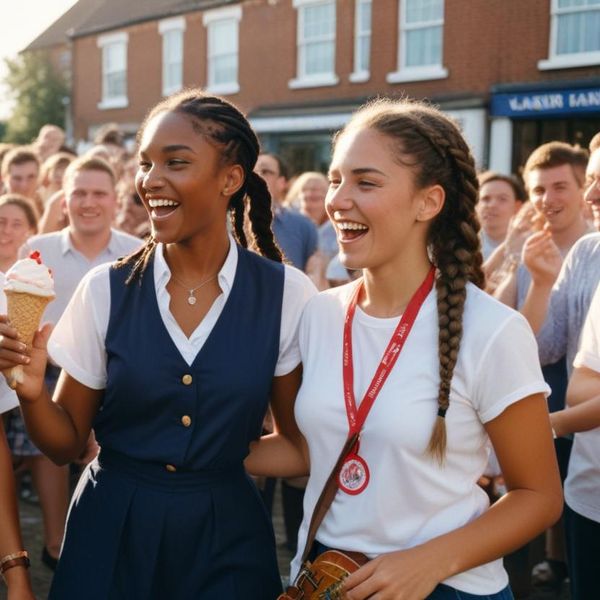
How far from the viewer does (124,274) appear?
Answer: 8.29 ft

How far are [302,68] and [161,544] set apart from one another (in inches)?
752

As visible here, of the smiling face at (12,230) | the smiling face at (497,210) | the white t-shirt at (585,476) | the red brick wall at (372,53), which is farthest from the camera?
the red brick wall at (372,53)

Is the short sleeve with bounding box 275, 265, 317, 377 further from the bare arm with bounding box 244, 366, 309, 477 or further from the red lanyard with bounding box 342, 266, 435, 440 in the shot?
the red lanyard with bounding box 342, 266, 435, 440

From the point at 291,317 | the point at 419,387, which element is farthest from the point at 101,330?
the point at 419,387

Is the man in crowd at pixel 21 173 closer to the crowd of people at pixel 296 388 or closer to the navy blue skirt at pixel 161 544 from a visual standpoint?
the crowd of people at pixel 296 388

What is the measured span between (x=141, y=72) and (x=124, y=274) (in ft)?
78.5

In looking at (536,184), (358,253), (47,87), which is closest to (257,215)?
(358,253)

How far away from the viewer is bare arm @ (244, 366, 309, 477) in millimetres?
2578

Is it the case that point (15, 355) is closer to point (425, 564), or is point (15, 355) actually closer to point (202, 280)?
point (202, 280)

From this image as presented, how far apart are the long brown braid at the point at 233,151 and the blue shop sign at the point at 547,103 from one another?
13.9m

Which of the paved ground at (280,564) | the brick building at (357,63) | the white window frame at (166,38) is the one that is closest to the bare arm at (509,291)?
the paved ground at (280,564)

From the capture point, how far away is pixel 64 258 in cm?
580

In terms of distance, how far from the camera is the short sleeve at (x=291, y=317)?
8.20 ft

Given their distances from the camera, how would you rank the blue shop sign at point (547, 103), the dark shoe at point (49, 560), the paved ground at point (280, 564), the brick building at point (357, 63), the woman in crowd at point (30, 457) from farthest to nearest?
the brick building at point (357, 63) → the blue shop sign at point (547, 103) → the woman in crowd at point (30, 457) → the dark shoe at point (49, 560) → the paved ground at point (280, 564)
